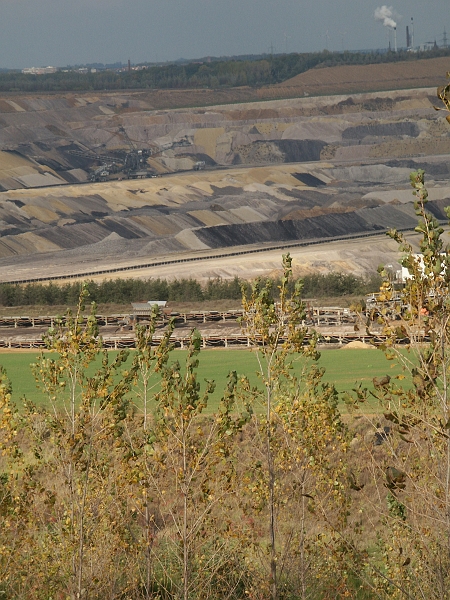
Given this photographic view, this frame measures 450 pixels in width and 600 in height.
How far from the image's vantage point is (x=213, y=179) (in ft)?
390

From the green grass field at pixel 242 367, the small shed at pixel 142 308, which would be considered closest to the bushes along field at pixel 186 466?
the green grass field at pixel 242 367

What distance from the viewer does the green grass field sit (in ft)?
98.0

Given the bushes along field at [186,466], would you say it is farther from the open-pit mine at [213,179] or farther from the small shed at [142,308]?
the open-pit mine at [213,179]

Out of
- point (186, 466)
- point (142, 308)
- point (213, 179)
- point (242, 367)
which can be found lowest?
point (242, 367)

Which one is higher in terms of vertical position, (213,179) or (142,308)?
(213,179)

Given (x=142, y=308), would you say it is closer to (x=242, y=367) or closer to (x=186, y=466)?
(x=242, y=367)

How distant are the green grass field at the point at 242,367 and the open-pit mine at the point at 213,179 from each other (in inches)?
1096

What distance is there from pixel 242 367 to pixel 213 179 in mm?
86245

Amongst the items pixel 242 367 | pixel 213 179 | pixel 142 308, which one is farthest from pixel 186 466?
pixel 213 179

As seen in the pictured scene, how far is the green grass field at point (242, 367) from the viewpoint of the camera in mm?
29875

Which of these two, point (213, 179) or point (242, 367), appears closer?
point (242, 367)

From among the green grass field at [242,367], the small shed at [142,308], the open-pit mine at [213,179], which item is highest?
the open-pit mine at [213,179]

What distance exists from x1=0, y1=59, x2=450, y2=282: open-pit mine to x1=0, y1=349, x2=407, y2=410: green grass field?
1096 inches

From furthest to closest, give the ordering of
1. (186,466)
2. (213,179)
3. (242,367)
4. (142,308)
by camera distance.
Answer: (213,179) < (142,308) < (242,367) < (186,466)
